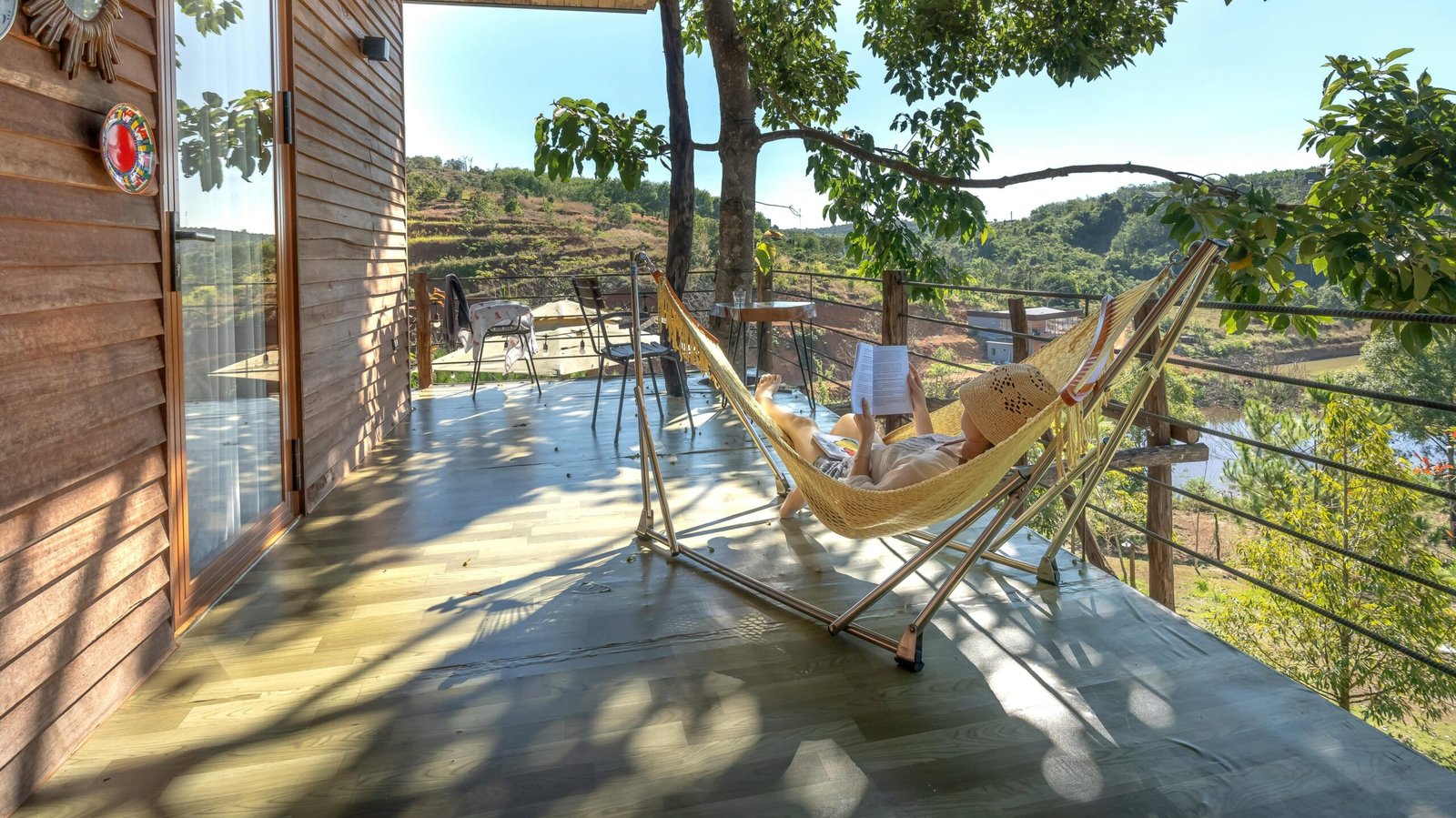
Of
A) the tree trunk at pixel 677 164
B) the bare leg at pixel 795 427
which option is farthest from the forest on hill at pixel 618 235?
the bare leg at pixel 795 427

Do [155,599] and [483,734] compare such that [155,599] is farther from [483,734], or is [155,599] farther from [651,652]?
[651,652]

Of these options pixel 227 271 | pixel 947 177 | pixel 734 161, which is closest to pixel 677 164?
pixel 734 161

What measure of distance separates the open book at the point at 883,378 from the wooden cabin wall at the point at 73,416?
1779 millimetres

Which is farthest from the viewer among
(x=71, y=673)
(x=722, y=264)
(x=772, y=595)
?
(x=722, y=264)

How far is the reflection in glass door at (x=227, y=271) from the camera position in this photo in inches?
94.6

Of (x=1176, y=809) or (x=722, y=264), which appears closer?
(x=1176, y=809)

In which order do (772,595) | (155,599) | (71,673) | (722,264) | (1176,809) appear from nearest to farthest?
1. (1176,809)
2. (71,673)
3. (155,599)
4. (772,595)
5. (722,264)

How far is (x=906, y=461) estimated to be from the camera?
7.83ft

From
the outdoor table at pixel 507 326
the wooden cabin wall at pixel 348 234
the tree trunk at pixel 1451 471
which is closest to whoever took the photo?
the wooden cabin wall at pixel 348 234

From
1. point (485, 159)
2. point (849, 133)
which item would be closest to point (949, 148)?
point (849, 133)

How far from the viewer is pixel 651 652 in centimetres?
215

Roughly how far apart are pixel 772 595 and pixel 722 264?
4.23 m

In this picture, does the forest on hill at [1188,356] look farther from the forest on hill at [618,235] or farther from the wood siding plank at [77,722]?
the wood siding plank at [77,722]

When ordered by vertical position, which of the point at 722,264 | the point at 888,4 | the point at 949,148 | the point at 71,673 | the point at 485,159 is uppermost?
the point at 485,159
